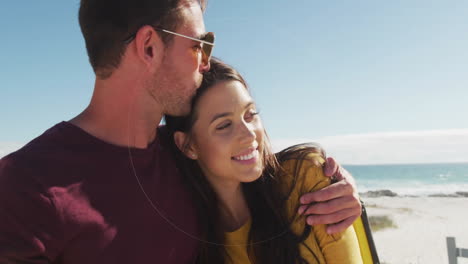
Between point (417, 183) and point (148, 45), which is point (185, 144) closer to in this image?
point (148, 45)

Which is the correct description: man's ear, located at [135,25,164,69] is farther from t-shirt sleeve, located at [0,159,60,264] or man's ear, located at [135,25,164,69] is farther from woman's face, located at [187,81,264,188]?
t-shirt sleeve, located at [0,159,60,264]

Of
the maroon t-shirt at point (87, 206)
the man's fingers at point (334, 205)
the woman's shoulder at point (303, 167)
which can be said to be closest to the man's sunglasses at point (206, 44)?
the maroon t-shirt at point (87, 206)

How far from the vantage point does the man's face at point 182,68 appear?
269 cm

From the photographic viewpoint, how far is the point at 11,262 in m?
1.82

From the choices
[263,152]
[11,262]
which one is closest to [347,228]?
[263,152]

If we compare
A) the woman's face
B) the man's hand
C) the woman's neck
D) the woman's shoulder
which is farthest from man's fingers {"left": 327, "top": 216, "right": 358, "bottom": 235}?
the woman's neck

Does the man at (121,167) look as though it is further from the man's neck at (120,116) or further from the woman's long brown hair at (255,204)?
the woman's long brown hair at (255,204)

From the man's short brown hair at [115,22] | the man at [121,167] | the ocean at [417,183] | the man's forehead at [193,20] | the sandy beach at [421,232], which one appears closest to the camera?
the man at [121,167]

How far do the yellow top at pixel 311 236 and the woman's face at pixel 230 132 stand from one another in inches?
11.7

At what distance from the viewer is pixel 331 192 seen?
2658 mm

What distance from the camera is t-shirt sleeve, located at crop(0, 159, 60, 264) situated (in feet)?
5.99

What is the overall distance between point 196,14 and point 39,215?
5.41ft

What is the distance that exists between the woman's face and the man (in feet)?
0.61

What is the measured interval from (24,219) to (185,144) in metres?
1.38
